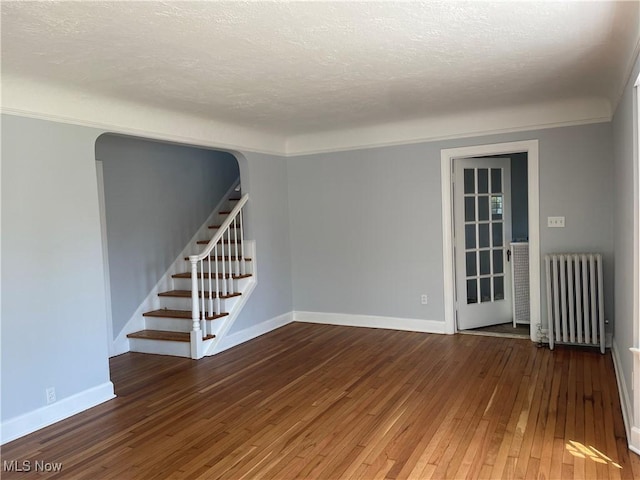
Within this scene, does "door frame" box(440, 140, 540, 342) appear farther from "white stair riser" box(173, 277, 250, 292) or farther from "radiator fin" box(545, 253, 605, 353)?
"white stair riser" box(173, 277, 250, 292)

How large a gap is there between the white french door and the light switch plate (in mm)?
775

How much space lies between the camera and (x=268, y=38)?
2.60m

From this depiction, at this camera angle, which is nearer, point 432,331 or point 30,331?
point 30,331

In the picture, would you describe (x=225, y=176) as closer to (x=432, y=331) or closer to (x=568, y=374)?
(x=432, y=331)

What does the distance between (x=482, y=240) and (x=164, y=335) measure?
12.0ft

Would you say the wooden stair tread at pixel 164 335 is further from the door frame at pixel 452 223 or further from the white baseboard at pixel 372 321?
the door frame at pixel 452 223

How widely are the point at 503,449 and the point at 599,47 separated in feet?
8.18

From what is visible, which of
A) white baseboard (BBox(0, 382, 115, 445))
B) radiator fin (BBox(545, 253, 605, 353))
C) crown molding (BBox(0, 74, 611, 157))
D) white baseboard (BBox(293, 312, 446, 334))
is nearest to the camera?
white baseboard (BBox(0, 382, 115, 445))

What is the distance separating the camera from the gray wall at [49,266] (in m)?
3.12

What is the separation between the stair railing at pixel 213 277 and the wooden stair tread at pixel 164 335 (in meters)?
0.10

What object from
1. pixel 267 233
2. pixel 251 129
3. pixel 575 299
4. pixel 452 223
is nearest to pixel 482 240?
pixel 452 223

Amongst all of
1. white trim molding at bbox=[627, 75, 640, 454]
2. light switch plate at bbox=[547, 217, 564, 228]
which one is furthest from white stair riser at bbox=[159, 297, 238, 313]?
white trim molding at bbox=[627, 75, 640, 454]

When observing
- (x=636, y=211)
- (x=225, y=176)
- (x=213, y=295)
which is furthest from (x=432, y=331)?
(x=225, y=176)

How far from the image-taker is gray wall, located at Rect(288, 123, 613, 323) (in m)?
4.58
